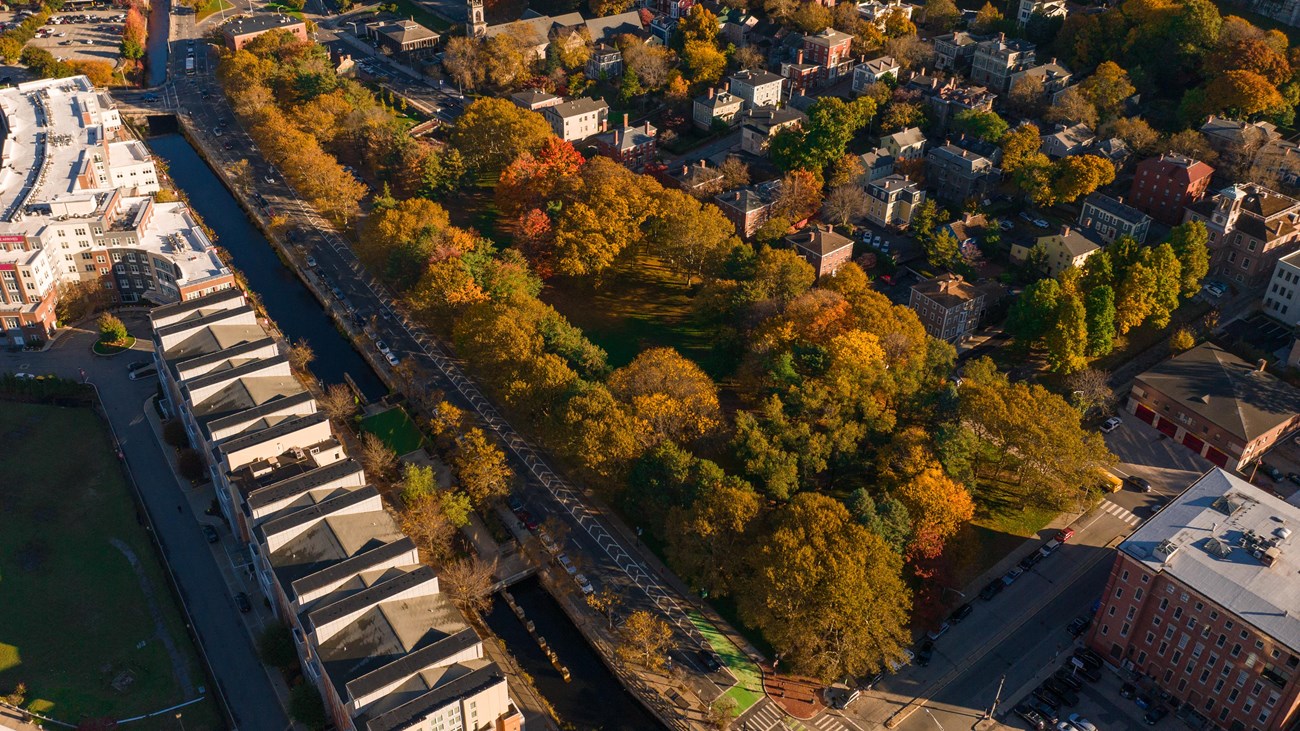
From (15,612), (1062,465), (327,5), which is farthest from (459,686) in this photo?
(327,5)

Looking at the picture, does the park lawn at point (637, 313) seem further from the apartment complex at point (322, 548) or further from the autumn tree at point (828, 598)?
the apartment complex at point (322, 548)

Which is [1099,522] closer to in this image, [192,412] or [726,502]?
[726,502]

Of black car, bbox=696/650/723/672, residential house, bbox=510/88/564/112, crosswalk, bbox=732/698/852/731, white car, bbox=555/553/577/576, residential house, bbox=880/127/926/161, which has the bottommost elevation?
crosswalk, bbox=732/698/852/731

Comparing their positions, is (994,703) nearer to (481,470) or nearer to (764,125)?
(481,470)

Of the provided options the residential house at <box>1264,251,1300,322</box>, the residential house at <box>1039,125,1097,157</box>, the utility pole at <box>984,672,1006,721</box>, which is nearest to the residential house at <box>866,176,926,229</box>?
the residential house at <box>1039,125,1097,157</box>

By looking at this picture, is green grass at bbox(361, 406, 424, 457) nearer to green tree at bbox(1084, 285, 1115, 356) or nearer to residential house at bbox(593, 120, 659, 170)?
residential house at bbox(593, 120, 659, 170)
